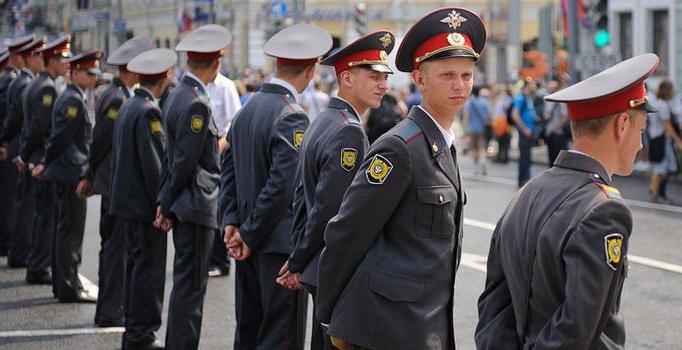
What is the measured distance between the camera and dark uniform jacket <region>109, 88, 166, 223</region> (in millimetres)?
7980

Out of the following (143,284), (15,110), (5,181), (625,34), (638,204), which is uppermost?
(15,110)

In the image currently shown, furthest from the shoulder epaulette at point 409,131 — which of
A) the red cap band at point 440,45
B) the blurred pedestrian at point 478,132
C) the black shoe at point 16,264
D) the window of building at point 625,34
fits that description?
the window of building at point 625,34

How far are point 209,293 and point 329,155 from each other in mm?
5216

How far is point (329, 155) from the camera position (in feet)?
17.3

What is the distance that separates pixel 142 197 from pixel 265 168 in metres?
1.85

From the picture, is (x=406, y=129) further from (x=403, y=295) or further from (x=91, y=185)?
(x=91, y=185)

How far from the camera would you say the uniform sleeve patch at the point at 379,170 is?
4305 millimetres

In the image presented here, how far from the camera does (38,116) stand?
10.8 metres

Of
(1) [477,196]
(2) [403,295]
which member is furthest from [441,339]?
(1) [477,196]

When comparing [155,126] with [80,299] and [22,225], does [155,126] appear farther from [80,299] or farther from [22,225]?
[22,225]

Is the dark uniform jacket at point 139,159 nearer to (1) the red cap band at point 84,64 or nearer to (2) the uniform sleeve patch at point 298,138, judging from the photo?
(2) the uniform sleeve patch at point 298,138

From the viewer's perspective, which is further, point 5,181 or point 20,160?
point 5,181

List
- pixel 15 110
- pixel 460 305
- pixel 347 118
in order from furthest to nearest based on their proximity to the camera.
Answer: pixel 15 110
pixel 460 305
pixel 347 118


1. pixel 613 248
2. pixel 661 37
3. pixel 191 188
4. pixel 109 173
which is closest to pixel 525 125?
pixel 661 37
